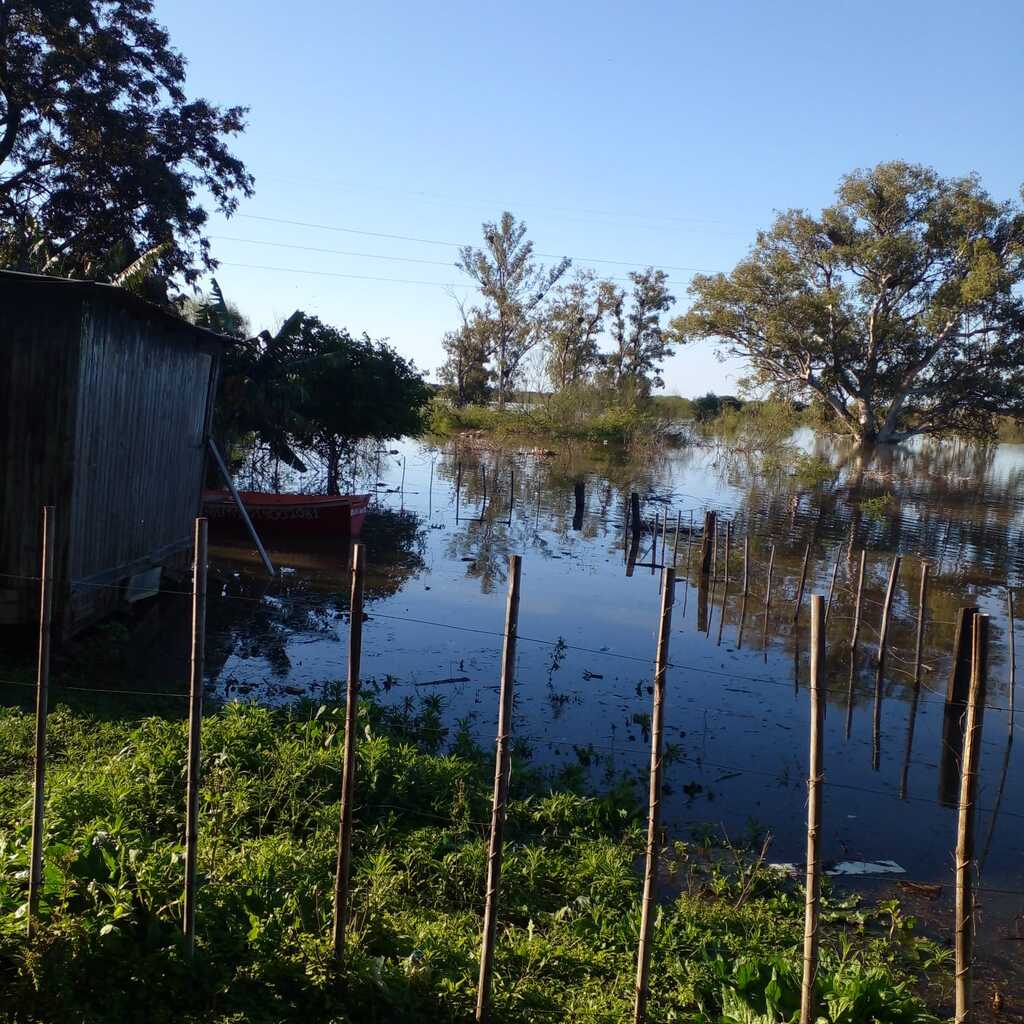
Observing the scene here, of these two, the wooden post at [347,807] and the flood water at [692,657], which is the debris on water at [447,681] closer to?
the flood water at [692,657]

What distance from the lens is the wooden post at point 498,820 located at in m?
3.62

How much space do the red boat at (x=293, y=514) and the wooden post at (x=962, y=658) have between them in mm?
11811

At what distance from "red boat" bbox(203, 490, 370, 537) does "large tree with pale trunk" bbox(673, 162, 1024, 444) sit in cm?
2845

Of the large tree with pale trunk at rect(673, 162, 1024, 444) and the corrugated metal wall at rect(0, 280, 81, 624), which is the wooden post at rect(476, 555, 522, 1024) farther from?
the large tree with pale trunk at rect(673, 162, 1024, 444)

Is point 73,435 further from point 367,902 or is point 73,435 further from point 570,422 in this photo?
point 570,422

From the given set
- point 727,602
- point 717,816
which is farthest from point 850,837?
point 727,602

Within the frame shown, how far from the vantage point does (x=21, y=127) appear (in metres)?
21.3

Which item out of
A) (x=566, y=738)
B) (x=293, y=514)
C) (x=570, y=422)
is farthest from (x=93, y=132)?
(x=570, y=422)

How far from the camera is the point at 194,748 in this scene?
3855mm

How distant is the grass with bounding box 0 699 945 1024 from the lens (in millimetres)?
3693

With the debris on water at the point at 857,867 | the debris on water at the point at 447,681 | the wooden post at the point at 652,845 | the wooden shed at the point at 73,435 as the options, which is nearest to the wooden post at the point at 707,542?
the debris on water at the point at 447,681

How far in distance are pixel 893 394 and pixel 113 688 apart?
40.2 meters

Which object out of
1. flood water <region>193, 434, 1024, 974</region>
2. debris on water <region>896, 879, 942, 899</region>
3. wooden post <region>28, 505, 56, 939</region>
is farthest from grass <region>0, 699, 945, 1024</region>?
flood water <region>193, 434, 1024, 974</region>

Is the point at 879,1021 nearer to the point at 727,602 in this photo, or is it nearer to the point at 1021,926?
the point at 1021,926
